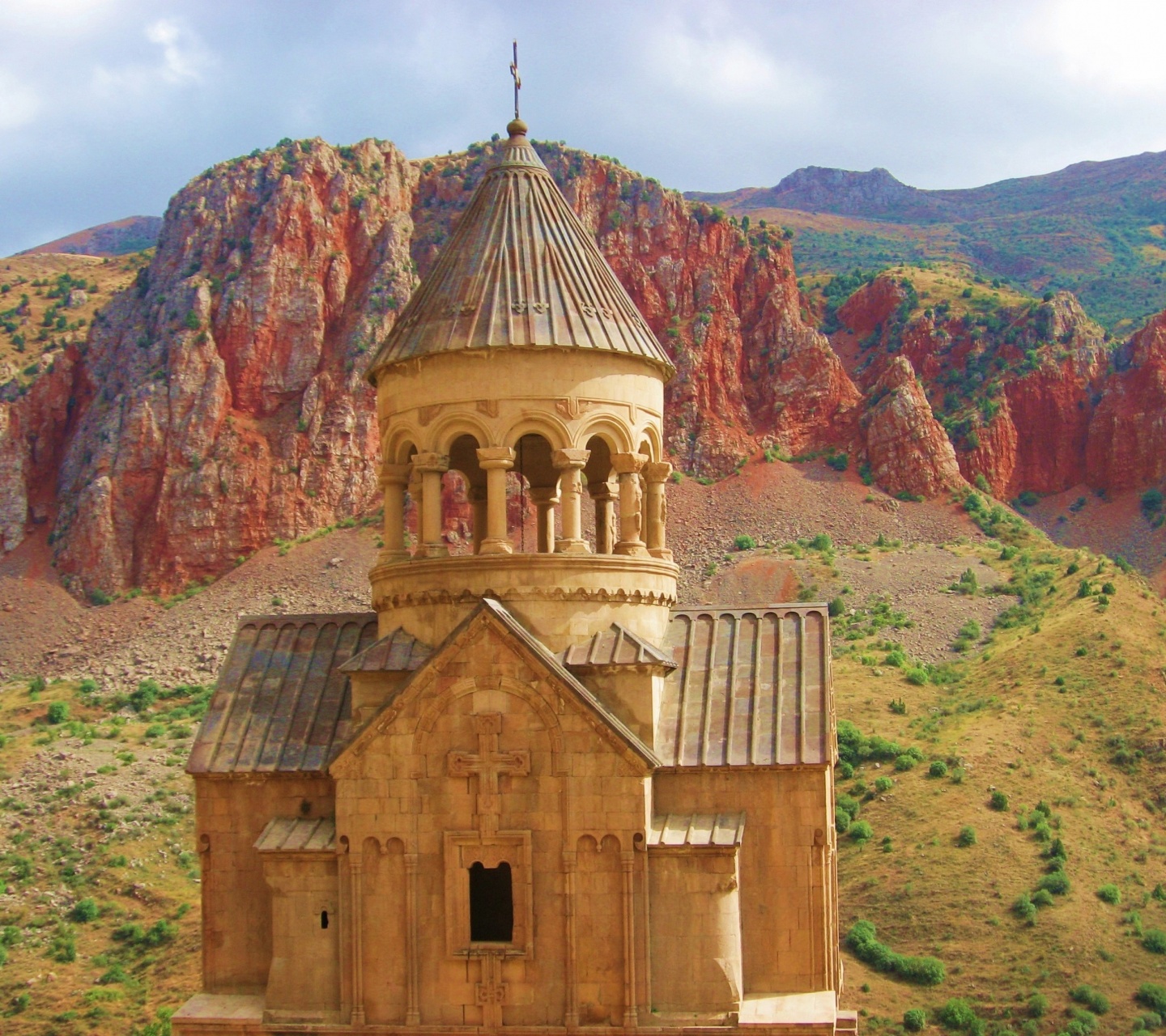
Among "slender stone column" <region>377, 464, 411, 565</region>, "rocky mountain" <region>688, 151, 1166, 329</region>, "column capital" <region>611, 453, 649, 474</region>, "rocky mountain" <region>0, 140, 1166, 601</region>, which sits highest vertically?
"rocky mountain" <region>688, 151, 1166, 329</region>

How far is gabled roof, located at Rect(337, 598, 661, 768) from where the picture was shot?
19547 millimetres

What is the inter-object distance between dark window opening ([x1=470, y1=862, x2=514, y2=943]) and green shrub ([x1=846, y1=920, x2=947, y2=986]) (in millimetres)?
34986

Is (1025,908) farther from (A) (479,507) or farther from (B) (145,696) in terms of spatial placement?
(B) (145,696)

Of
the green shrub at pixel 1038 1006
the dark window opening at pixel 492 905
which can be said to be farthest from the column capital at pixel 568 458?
the green shrub at pixel 1038 1006

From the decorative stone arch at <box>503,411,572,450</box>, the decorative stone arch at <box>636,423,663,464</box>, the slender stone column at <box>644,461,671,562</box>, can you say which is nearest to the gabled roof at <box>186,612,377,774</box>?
the decorative stone arch at <box>503,411,572,450</box>

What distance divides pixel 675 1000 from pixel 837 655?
222ft

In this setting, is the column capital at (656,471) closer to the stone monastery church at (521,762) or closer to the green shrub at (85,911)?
the stone monastery church at (521,762)

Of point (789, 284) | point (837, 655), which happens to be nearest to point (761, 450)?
point (789, 284)

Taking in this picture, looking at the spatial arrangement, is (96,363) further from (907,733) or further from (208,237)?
(907,733)

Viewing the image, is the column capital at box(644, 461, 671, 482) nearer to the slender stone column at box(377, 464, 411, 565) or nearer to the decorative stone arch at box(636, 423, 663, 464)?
the decorative stone arch at box(636, 423, 663, 464)

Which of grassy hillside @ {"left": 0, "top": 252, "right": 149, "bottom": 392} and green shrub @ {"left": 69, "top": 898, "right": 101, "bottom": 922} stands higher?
grassy hillside @ {"left": 0, "top": 252, "right": 149, "bottom": 392}

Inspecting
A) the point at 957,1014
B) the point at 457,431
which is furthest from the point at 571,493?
the point at 957,1014

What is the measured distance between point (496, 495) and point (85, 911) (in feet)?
150

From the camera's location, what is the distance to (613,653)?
804 inches
